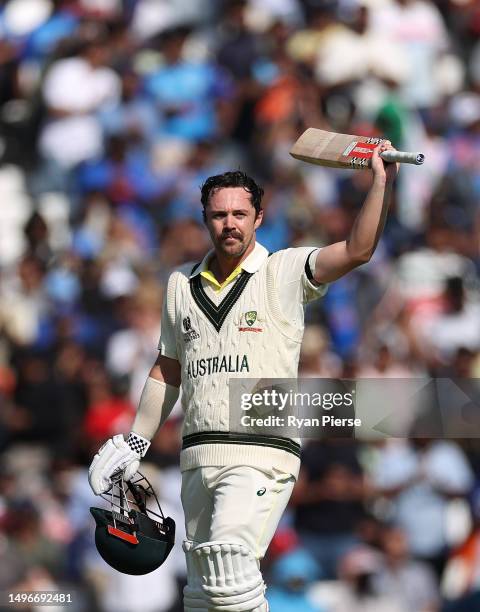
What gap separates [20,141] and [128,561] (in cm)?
710

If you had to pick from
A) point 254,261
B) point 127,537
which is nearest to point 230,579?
point 127,537

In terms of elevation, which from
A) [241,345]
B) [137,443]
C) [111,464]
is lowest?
[111,464]

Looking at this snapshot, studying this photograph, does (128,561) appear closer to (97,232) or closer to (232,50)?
(97,232)

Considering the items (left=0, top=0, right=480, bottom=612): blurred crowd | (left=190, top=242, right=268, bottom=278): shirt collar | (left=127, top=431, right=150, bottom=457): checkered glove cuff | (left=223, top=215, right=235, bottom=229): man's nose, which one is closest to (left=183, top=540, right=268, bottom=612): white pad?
(left=127, top=431, right=150, bottom=457): checkered glove cuff

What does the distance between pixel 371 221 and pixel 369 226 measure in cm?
2

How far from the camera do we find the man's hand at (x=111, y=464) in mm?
5586

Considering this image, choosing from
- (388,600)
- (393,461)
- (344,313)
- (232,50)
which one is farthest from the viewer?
(232,50)

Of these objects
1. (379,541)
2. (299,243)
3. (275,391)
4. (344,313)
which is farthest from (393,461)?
(275,391)

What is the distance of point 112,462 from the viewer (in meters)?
5.64

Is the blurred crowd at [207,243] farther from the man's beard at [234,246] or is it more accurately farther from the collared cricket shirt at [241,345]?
the man's beard at [234,246]

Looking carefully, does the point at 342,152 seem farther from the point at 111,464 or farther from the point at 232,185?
the point at 111,464

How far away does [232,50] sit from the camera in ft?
39.3

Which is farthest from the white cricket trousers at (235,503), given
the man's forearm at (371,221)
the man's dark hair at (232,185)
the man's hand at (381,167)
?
the man's hand at (381,167)

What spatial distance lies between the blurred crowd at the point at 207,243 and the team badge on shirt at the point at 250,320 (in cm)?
292
